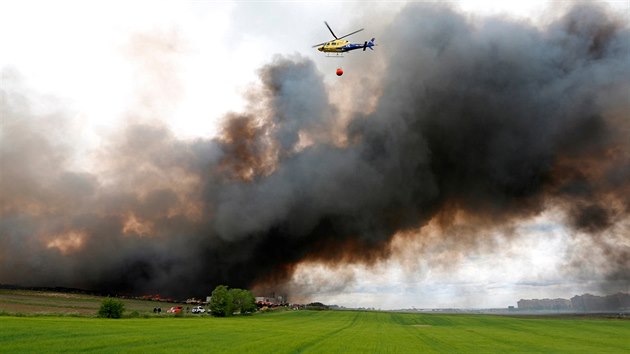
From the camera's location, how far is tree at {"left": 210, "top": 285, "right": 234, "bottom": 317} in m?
126

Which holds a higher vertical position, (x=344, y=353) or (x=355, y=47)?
(x=355, y=47)

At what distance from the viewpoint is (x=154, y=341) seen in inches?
1630

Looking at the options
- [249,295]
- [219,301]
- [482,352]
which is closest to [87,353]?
[482,352]

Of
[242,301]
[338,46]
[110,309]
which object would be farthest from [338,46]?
[242,301]

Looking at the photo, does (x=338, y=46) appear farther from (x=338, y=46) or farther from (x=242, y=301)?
(x=242, y=301)

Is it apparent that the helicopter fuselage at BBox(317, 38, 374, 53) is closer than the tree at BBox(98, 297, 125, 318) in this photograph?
Yes

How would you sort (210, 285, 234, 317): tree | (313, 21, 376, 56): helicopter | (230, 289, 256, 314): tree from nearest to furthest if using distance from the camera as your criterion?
(313, 21, 376, 56): helicopter
(210, 285, 234, 317): tree
(230, 289, 256, 314): tree

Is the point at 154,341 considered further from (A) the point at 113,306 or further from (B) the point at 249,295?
(B) the point at 249,295

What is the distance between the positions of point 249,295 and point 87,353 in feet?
426

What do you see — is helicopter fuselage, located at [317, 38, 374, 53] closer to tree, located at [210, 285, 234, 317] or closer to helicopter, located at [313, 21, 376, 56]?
helicopter, located at [313, 21, 376, 56]

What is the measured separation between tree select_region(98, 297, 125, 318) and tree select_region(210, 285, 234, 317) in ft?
127

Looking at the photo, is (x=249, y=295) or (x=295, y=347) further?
(x=249, y=295)

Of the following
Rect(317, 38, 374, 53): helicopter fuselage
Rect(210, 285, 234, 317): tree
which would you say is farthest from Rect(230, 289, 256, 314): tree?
Rect(317, 38, 374, 53): helicopter fuselage

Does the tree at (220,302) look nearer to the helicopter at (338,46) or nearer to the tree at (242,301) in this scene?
the tree at (242,301)
